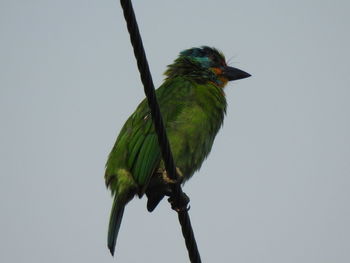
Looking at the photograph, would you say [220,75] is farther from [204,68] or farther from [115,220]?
[115,220]

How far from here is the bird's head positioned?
5352mm

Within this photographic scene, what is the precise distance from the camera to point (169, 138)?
14.5ft

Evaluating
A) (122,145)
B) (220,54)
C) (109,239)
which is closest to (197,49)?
(220,54)

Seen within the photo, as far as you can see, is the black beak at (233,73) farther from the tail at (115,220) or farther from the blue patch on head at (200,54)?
the tail at (115,220)

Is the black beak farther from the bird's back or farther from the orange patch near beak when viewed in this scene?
the bird's back

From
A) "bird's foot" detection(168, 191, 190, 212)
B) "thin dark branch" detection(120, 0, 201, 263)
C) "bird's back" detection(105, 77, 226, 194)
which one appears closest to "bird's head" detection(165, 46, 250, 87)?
"bird's back" detection(105, 77, 226, 194)

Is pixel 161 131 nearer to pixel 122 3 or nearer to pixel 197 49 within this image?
pixel 122 3

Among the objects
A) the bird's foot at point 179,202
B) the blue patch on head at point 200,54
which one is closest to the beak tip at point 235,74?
the blue patch on head at point 200,54

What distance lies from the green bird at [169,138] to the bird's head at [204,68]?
0.03 m

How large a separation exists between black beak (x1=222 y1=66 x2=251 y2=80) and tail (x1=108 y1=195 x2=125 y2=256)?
6.63ft

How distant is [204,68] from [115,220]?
2.01 m

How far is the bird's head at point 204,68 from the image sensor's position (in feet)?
17.6

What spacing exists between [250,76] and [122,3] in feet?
11.9

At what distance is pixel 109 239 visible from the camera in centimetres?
406
